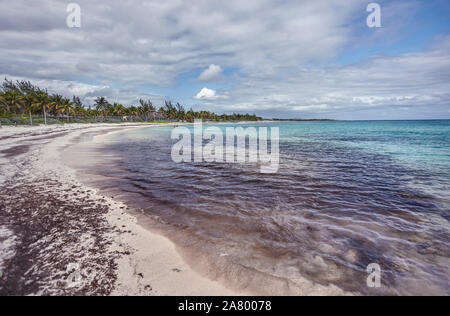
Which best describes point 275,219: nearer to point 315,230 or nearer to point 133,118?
point 315,230

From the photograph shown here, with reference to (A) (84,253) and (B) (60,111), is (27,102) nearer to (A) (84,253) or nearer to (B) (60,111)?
(B) (60,111)

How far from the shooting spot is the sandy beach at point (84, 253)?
2768 millimetres

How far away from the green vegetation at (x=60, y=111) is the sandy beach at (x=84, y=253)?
61.4m

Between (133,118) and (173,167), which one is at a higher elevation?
(133,118)

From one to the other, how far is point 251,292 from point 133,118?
12149cm

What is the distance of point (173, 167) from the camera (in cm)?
1118

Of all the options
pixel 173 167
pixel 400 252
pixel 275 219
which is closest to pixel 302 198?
pixel 275 219
